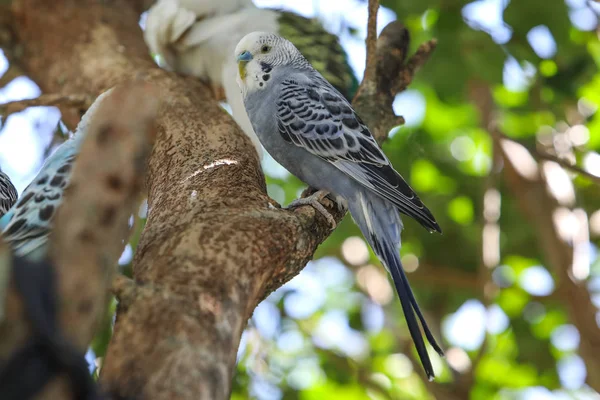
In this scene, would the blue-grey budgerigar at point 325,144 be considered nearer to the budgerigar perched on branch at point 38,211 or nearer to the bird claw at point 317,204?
the bird claw at point 317,204

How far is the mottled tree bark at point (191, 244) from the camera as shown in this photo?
157 centimetres

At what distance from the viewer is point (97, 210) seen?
52.9 inches

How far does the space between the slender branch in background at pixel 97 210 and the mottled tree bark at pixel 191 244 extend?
240mm

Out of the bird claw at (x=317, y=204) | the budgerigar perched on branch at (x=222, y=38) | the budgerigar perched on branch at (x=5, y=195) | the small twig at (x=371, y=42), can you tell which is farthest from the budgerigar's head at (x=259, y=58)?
the budgerigar perched on branch at (x=5, y=195)

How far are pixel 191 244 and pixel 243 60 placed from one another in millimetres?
1880

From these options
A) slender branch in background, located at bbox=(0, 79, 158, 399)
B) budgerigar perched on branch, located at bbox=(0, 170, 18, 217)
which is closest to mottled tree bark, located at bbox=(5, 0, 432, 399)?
slender branch in background, located at bbox=(0, 79, 158, 399)

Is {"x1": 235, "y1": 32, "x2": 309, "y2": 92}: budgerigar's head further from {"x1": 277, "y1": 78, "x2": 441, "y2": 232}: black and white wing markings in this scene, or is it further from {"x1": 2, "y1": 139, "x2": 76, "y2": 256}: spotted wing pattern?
{"x1": 2, "y1": 139, "x2": 76, "y2": 256}: spotted wing pattern

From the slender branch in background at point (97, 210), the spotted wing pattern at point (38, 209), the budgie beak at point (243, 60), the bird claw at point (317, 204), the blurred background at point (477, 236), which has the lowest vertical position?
the blurred background at point (477, 236)

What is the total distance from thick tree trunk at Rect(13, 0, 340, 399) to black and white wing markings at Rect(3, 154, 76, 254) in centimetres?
31

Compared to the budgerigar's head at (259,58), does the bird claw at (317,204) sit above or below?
below

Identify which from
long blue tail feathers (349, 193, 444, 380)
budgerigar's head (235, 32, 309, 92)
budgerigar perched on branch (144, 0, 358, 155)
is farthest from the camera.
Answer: budgerigar perched on branch (144, 0, 358, 155)

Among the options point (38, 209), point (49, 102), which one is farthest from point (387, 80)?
point (38, 209)

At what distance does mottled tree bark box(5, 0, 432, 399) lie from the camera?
157cm

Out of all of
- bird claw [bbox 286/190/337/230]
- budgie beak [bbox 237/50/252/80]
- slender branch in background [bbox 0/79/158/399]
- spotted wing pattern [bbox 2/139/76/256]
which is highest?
slender branch in background [bbox 0/79/158/399]
